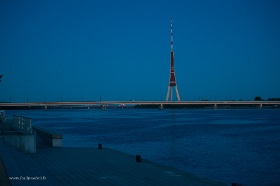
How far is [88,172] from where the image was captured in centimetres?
1045

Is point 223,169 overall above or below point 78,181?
below

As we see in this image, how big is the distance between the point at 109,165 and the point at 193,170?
553 centimetres

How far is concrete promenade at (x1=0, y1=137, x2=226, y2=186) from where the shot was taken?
885 cm

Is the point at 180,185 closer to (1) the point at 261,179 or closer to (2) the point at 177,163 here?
(1) the point at 261,179

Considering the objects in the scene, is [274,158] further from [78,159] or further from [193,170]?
[78,159]

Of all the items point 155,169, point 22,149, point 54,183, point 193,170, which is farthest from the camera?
point 193,170

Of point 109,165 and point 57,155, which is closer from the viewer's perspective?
point 109,165

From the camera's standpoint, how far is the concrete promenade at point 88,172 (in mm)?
8852

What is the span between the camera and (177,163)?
60.8 ft

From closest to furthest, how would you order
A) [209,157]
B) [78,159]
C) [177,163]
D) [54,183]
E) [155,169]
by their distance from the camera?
[54,183]
[155,169]
[78,159]
[177,163]
[209,157]

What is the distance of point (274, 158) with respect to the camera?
20.8 meters

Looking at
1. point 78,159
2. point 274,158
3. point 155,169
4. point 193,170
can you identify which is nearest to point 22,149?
point 78,159

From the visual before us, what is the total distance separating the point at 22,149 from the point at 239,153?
518 inches

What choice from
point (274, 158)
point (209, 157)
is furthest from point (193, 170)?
point (274, 158)
